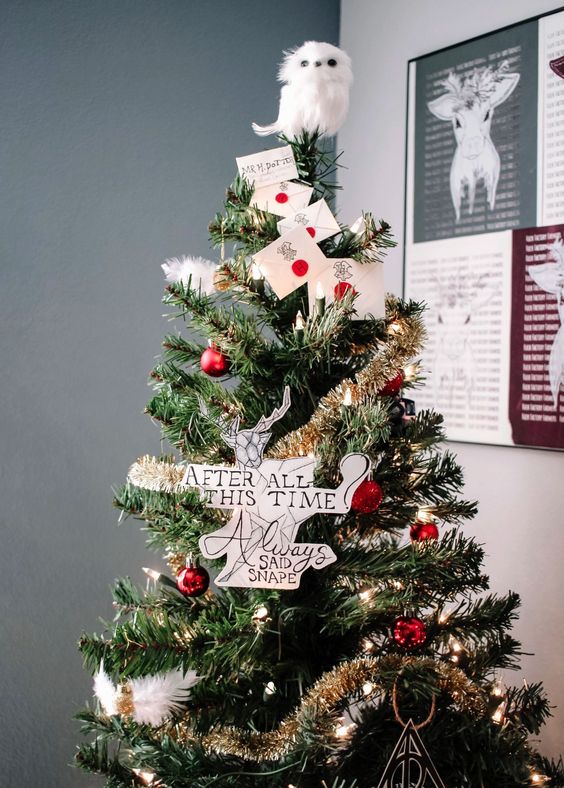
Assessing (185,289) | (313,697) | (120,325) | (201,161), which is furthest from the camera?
(201,161)

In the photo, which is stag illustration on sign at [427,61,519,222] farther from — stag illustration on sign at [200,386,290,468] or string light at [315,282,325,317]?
stag illustration on sign at [200,386,290,468]

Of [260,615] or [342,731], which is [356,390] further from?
[342,731]

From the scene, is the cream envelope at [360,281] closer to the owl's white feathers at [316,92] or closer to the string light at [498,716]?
the owl's white feathers at [316,92]

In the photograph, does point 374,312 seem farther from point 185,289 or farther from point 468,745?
point 468,745

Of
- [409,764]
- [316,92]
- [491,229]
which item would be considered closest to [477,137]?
[491,229]

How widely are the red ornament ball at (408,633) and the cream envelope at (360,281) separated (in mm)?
398

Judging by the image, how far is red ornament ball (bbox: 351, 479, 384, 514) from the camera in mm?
930

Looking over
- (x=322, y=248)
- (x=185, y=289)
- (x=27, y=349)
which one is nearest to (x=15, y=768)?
(x=27, y=349)

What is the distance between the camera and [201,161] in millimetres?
1716

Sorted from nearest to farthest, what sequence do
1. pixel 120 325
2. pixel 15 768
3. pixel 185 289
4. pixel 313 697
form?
pixel 313 697 → pixel 185 289 → pixel 15 768 → pixel 120 325

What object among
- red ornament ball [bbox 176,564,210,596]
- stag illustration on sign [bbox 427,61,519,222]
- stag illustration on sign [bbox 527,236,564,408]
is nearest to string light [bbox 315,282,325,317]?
red ornament ball [bbox 176,564,210,596]

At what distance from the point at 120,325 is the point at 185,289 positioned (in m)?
0.63

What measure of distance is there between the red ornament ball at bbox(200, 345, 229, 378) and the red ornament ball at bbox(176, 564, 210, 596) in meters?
0.25

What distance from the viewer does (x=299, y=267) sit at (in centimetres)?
100
